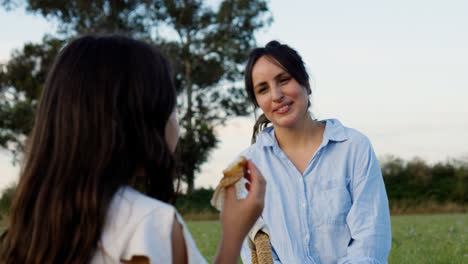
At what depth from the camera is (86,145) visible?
4.21ft

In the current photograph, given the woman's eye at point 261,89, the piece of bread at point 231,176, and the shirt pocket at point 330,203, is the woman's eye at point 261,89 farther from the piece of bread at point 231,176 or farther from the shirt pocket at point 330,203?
the piece of bread at point 231,176

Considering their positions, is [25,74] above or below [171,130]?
above

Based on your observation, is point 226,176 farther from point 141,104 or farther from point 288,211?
point 288,211

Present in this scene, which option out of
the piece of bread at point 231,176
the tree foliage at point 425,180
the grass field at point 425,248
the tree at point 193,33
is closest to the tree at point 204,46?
the tree at point 193,33

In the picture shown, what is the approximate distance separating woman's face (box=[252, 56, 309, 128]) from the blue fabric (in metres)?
0.20

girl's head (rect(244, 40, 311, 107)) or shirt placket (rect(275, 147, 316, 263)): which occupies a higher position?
girl's head (rect(244, 40, 311, 107))

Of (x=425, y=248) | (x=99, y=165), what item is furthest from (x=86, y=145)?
(x=425, y=248)

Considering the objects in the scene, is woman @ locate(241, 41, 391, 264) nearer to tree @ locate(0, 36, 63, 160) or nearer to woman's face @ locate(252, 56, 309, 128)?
woman's face @ locate(252, 56, 309, 128)

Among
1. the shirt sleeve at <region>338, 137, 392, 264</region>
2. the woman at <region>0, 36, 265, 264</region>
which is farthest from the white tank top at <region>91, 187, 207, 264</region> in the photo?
the shirt sleeve at <region>338, 137, 392, 264</region>

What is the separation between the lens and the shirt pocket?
2684mm

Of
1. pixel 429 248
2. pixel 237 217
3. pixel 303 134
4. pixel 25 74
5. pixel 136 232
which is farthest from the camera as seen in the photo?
pixel 25 74

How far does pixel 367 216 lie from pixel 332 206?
0.63 feet

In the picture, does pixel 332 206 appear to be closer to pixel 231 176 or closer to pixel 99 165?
pixel 231 176

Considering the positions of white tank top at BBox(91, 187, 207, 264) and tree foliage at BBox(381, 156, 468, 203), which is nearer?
white tank top at BBox(91, 187, 207, 264)
